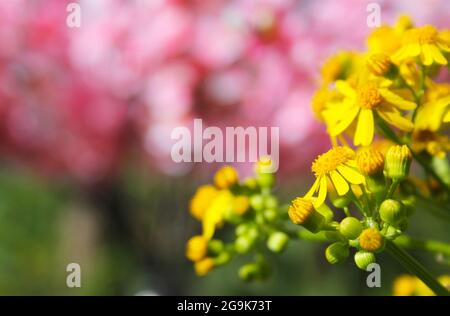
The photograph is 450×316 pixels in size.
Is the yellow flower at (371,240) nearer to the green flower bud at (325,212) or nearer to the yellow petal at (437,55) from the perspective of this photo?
the green flower bud at (325,212)

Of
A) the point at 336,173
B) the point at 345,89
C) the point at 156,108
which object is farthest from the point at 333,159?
the point at 156,108

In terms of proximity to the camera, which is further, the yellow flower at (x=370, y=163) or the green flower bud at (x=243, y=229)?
the green flower bud at (x=243, y=229)

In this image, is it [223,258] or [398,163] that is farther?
[223,258]

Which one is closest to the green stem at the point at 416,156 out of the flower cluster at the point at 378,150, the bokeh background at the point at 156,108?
the flower cluster at the point at 378,150

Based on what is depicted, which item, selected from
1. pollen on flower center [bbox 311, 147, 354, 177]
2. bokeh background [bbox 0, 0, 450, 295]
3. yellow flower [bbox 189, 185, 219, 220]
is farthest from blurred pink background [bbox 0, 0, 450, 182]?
pollen on flower center [bbox 311, 147, 354, 177]

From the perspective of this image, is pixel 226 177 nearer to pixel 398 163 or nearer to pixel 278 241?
pixel 278 241

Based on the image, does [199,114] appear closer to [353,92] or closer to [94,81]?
[94,81]
